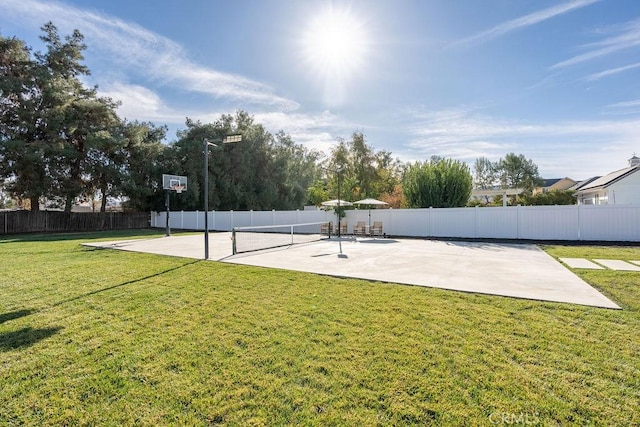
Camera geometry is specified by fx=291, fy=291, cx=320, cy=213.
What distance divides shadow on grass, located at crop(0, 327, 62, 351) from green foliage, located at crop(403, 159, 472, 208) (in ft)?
57.5

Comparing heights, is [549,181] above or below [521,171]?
below

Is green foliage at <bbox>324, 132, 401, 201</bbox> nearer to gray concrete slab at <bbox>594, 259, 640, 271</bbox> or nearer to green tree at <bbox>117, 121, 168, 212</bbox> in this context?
green tree at <bbox>117, 121, 168, 212</bbox>

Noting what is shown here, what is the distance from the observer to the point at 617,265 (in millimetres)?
7238

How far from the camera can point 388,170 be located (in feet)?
112

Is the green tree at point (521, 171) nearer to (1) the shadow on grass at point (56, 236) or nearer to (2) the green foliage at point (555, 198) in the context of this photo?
(2) the green foliage at point (555, 198)

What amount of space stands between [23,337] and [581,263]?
1114 centimetres

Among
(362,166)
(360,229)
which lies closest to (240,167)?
(362,166)

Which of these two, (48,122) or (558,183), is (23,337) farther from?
(558,183)

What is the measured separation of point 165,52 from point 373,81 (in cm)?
944

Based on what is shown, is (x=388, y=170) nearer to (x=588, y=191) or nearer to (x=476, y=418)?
(x=588, y=191)

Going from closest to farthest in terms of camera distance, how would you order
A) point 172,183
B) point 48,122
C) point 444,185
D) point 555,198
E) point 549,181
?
point 444,185 < point 172,183 < point 48,122 < point 555,198 < point 549,181

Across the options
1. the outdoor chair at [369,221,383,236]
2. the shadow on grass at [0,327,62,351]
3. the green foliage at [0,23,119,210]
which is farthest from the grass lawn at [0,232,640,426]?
the green foliage at [0,23,119,210]

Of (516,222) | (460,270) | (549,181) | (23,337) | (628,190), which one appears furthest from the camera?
(549,181)

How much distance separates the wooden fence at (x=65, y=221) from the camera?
2091cm
